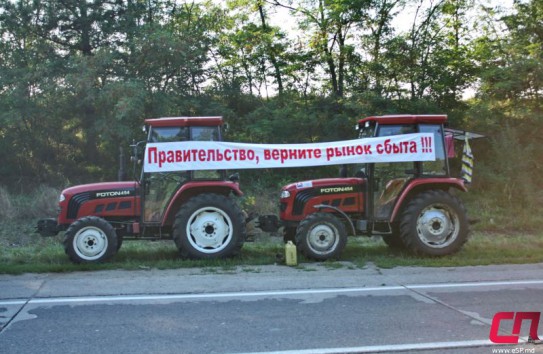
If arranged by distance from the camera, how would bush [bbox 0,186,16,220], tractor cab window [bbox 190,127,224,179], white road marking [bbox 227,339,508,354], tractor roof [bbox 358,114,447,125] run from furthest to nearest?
bush [bbox 0,186,16,220] < tractor roof [bbox 358,114,447,125] < tractor cab window [bbox 190,127,224,179] < white road marking [bbox 227,339,508,354]

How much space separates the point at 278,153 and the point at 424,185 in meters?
2.82

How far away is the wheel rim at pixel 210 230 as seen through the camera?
29.1 feet

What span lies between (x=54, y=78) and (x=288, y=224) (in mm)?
10568

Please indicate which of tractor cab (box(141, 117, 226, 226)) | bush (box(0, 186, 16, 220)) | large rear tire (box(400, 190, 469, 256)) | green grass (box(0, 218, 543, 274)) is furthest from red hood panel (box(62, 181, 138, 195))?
bush (box(0, 186, 16, 220))

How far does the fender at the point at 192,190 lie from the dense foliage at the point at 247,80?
7.03m

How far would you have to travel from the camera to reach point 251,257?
934cm

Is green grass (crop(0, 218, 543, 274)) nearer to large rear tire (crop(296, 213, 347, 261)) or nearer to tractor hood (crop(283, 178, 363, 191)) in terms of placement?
large rear tire (crop(296, 213, 347, 261))

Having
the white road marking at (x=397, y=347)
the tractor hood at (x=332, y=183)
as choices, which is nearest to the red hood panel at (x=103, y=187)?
the tractor hood at (x=332, y=183)

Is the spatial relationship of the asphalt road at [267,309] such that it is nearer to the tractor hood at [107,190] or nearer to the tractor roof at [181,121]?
the tractor hood at [107,190]

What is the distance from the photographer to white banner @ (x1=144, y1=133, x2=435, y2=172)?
8969 mm

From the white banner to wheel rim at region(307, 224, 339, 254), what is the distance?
131 cm

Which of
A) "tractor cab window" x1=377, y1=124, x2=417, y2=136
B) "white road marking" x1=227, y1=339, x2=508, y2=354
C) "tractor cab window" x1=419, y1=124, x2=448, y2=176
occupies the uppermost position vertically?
"tractor cab window" x1=377, y1=124, x2=417, y2=136

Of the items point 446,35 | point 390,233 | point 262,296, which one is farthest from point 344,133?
point 262,296

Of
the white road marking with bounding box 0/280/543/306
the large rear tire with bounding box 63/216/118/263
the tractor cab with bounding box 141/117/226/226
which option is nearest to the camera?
the white road marking with bounding box 0/280/543/306
